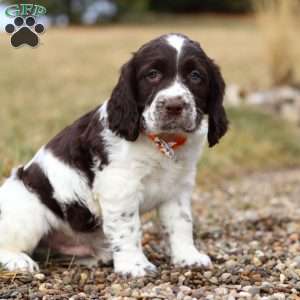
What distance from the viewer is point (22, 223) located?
4.52 meters

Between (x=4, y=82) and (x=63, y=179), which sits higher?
(x=63, y=179)

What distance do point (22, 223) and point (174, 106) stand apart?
1386mm

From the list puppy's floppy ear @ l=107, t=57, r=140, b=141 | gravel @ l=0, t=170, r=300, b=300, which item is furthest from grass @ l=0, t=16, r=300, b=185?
gravel @ l=0, t=170, r=300, b=300

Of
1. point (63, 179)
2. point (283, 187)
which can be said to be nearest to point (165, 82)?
point (63, 179)

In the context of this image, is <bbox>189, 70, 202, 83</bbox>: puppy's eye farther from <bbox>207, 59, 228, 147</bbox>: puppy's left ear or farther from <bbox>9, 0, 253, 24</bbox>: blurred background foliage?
<bbox>9, 0, 253, 24</bbox>: blurred background foliage

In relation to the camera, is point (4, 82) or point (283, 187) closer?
point (283, 187)

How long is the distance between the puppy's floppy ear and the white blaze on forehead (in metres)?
0.30

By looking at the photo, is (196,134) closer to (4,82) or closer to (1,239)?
(1,239)

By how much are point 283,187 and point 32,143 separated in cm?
339

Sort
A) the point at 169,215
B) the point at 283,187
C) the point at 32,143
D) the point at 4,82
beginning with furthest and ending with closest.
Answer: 1. the point at 4,82
2. the point at 32,143
3. the point at 283,187
4. the point at 169,215

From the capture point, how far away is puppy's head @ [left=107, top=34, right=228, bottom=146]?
13.0 ft

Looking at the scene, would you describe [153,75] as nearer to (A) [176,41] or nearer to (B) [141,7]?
(A) [176,41]

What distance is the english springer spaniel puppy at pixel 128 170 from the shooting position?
13.4ft

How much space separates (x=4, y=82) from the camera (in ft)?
55.3
